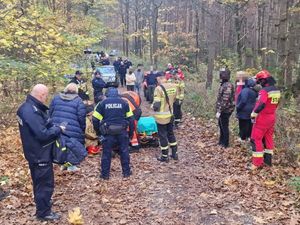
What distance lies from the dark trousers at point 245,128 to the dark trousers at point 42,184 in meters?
6.28

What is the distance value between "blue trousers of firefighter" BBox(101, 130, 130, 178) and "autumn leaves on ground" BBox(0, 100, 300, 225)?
272 millimetres

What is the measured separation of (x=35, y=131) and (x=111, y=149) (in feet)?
9.29

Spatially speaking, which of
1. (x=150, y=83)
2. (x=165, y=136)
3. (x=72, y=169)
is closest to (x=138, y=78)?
(x=150, y=83)

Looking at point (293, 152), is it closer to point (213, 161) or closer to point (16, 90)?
point (213, 161)

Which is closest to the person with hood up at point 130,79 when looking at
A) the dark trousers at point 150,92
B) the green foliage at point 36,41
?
the dark trousers at point 150,92

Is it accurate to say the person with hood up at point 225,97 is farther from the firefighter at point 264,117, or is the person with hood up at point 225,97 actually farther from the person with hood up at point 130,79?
the person with hood up at point 130,79

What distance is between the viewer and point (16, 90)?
16.2 m

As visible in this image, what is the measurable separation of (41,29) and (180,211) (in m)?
6.14

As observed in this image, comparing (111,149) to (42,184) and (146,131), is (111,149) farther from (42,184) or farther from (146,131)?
(146,131)

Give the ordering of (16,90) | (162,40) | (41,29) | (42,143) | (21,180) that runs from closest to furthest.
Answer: (42,143) → (21,180) → (41,29) → (16,90) → (162,40)

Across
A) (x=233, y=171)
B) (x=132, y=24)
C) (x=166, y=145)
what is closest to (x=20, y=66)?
(x=166, y=145)

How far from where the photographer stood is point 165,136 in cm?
1022

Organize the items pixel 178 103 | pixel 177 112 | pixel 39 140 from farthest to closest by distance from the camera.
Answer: pixel 177 112 → pixel 178 103 → pixel 39 140

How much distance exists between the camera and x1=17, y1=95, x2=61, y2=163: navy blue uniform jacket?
20.9ft
